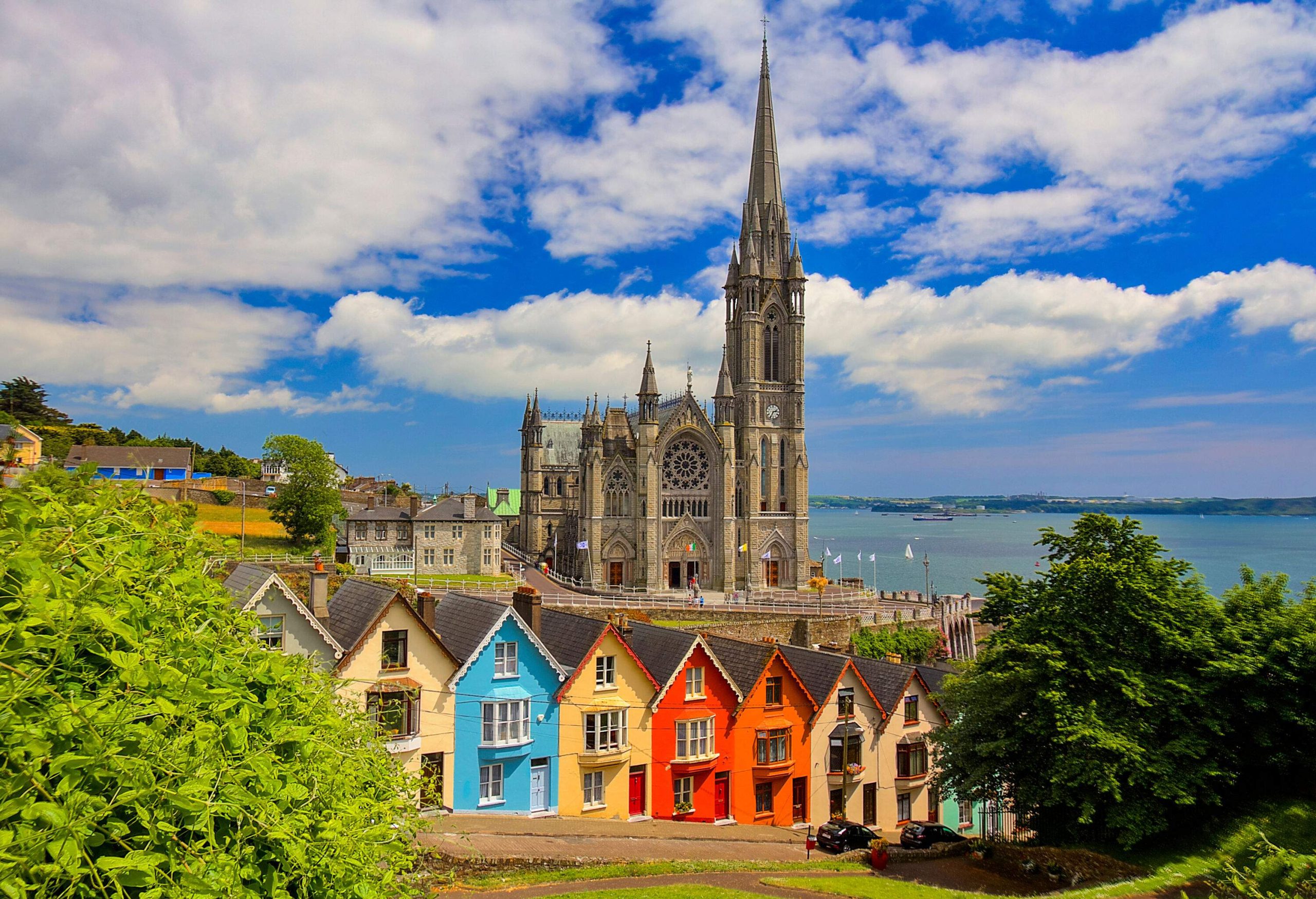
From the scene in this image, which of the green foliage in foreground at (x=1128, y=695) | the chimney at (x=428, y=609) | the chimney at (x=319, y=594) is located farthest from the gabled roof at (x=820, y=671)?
the chimney at (x=319, y=594)

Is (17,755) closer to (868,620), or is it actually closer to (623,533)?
(868,620)

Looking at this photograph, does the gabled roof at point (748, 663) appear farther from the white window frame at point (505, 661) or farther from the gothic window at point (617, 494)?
the gothic window at point (617, 494)

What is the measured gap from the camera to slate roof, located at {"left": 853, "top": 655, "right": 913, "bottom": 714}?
34.7m

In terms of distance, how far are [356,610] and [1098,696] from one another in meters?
23.5

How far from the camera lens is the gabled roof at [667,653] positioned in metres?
29.9

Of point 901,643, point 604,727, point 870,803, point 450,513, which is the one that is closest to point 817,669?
point 870,803

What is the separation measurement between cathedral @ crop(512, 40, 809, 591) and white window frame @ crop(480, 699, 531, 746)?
46393 mm

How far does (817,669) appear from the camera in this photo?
34875 millimetres

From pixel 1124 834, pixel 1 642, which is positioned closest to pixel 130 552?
pixel 1 642

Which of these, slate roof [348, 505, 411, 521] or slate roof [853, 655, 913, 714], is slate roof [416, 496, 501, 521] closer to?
slate roof [348, 505, 411, 521]

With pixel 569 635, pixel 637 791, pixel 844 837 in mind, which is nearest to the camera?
pixel 844 837

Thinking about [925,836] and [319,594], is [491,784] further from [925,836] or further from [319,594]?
[925,836]

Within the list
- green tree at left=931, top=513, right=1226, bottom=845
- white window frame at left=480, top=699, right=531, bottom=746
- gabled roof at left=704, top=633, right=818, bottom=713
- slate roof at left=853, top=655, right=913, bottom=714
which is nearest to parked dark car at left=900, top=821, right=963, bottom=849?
green tree at left=931, top=513, right=1226, bottom=845

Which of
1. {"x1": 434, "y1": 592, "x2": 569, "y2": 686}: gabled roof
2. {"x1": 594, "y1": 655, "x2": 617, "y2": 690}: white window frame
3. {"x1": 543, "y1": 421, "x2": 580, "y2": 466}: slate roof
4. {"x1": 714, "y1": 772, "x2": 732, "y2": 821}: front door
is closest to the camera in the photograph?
{"x1": 434, "y1": 592, "x2": 569, "y2": 686}: gabled roof
